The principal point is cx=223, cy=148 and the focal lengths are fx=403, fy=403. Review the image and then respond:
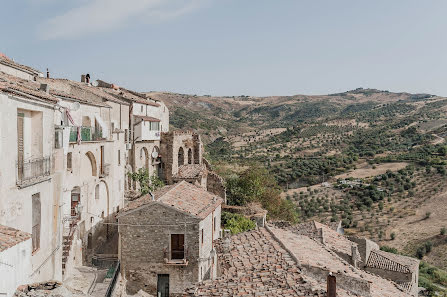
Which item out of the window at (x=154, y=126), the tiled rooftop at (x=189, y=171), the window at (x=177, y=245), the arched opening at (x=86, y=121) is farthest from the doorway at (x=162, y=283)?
the window at (x=154, y=126)

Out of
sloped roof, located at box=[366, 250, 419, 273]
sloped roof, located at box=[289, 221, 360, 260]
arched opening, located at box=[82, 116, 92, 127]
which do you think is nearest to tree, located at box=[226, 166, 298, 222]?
sloped roof, located at box=[289, 221, 360, 260]

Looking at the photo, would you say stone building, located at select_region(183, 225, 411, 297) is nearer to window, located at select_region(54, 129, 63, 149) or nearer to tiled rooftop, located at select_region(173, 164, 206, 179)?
window, located at select_region(54, 129, 63, 149)

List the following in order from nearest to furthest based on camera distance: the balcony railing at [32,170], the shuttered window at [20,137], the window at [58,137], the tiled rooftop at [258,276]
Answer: the balcony railing at [32,170]
the shuttered window at [20,137]
the tiled rooftop at [258,276]
the window at [58,137]

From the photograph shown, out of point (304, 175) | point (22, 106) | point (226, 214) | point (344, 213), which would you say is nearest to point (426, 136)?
point (304, 175)

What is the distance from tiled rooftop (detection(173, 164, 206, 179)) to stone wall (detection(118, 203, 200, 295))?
16.0 meters

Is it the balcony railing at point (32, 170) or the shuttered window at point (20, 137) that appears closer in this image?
the balcony railing at point (32, 170)

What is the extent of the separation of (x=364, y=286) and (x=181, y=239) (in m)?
8.36

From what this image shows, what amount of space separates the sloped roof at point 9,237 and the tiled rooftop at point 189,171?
83.7 ft

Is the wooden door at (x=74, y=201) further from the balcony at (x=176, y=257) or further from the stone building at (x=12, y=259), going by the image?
the stone building at (x=12, y=259)

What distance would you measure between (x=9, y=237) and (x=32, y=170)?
3.17 m

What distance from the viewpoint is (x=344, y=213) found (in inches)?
1799

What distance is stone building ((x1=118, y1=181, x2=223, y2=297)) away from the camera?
17.5 metres

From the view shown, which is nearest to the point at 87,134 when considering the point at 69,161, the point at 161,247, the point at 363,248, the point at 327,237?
the point at 69,161

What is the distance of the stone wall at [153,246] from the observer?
17469 mm
